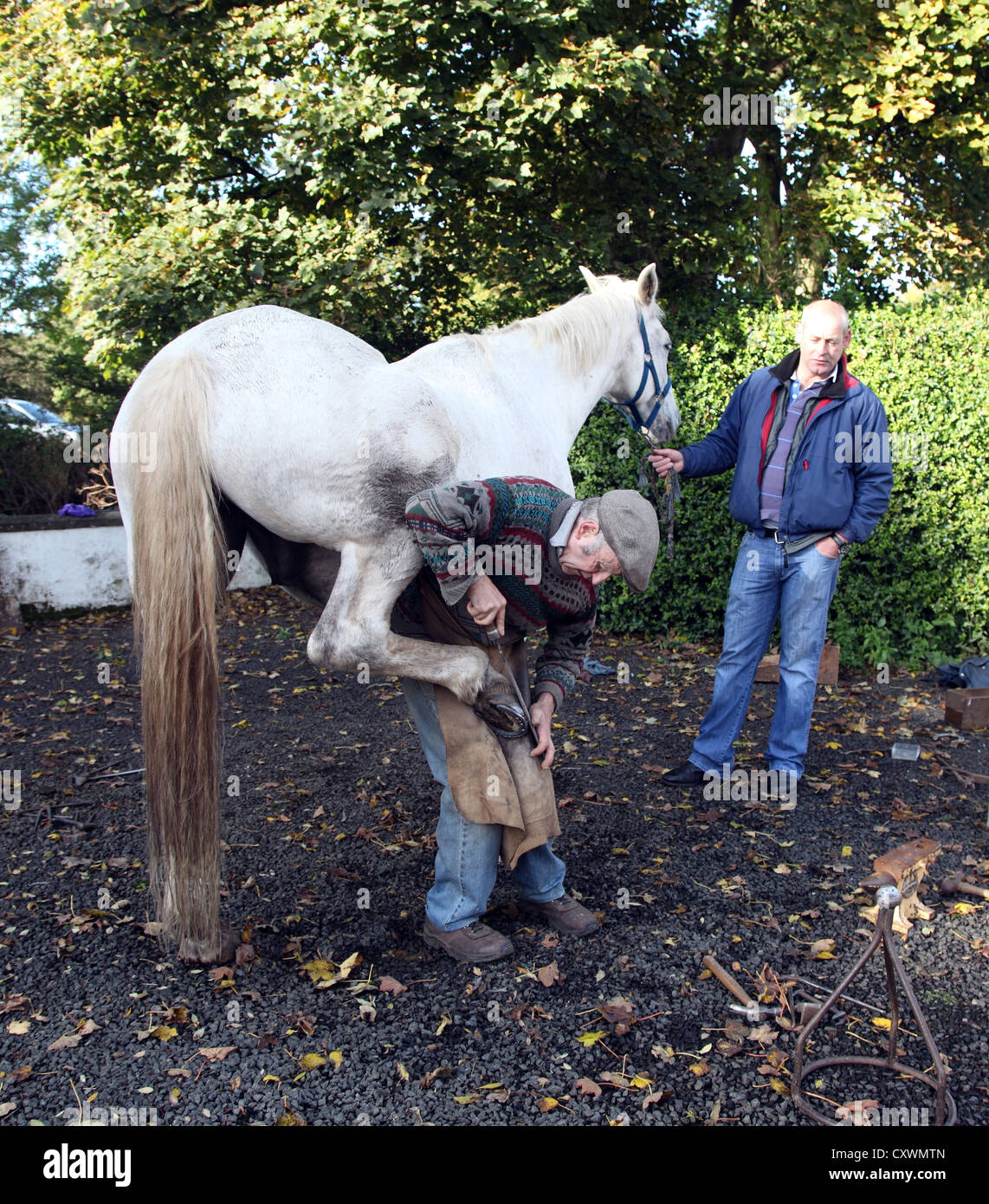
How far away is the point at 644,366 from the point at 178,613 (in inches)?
119

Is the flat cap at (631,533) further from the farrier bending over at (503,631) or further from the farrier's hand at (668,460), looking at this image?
the farrier's hand at (668,460)

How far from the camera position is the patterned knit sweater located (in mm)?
2814

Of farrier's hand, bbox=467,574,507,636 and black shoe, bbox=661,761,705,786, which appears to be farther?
black shoe, bbox=661,761,705,786

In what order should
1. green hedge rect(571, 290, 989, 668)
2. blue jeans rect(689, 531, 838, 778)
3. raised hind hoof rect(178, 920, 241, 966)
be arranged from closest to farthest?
raised hind hoof rect(178, 920, 241, 966) < blue jeans rect(689, 531, 838, 778) < green hedge rect(571, 290, 989, 668)

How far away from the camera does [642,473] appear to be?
736cm

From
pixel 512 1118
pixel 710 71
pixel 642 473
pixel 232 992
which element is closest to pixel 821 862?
pixel 512 1118

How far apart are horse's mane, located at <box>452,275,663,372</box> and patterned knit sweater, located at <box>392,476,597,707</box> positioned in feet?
4.22

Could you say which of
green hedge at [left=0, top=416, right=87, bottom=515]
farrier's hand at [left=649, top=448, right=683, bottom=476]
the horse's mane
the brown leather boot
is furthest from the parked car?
the brown leather boot

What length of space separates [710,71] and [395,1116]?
9.42m

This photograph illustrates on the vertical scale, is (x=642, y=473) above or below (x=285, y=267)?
below

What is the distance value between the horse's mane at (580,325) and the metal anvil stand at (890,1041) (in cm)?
275

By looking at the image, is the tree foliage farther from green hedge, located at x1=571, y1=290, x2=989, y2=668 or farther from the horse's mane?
the horse's mane

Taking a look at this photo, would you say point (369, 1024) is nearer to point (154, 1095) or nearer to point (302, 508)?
point (154, 1095)
